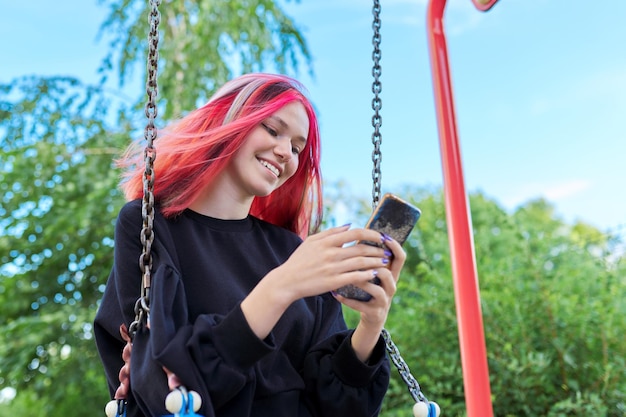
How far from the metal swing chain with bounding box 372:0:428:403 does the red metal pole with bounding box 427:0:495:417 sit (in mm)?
439

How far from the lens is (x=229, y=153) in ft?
3.33

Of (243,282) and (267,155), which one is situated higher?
(267,155)

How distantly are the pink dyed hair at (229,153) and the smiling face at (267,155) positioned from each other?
1cm

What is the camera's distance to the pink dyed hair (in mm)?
1015

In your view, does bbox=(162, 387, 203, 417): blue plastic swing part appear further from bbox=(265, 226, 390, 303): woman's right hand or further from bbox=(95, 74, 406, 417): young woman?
bbox=(265, 226, 390, 303): woman's right hand

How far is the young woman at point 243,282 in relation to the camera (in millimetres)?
826

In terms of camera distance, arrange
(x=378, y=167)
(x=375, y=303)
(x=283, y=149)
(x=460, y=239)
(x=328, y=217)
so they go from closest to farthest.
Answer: (x=375, y=303) < (x=283, y=149) < (x=378, y=167) < (x=460, y=239) < (x=328, y=217)

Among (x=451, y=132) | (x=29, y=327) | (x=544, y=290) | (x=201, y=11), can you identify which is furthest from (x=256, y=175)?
(x=201, y=11)

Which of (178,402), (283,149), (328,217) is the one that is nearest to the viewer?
(178,402)

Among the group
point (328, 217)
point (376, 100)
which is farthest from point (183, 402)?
point (328, 217)

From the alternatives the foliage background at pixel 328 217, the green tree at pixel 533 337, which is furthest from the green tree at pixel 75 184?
the green tree at pixel 533 337

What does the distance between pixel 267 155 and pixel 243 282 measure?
7.7 inches

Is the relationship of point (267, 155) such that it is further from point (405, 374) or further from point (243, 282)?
point (405, 374)

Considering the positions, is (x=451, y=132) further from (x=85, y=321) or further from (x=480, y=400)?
(x=85, y=321)
